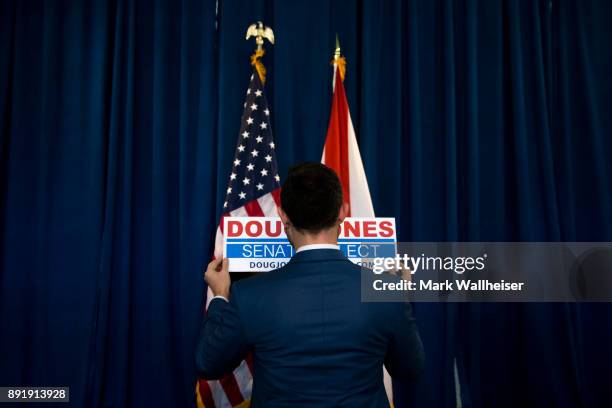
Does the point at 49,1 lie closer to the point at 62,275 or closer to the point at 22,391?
the point at 62,275

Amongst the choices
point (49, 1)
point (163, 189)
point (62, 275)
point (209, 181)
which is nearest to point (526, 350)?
point (209, 181)

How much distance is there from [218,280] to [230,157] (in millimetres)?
1500

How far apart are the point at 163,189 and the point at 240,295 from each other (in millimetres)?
1732

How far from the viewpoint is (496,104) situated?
2.75m

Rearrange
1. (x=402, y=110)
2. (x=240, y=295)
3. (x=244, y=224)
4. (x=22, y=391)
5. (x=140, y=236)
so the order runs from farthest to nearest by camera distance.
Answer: (x=402, y=110)
(x=140, y=236)
(x=22, y=391)
(x=244, y=224)
(x=240, y=295)

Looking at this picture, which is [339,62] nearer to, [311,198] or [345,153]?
[345,153]

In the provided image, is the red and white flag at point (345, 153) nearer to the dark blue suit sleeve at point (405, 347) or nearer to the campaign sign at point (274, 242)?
the campaign sign at point (274, 242)

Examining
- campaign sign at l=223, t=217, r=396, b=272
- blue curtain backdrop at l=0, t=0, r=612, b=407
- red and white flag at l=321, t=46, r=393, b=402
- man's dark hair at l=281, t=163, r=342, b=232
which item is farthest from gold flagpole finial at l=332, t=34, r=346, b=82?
man's dark hair at l=281, t=163, r=342, b=232

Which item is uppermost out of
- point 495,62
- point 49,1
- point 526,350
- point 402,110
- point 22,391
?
point 49,1

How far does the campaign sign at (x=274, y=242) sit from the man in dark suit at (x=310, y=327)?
749mm

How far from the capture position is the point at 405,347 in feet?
3.34

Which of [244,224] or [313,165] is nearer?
[313,165]

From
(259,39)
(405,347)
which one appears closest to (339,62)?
(259,39)

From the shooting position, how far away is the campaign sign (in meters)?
1.79
